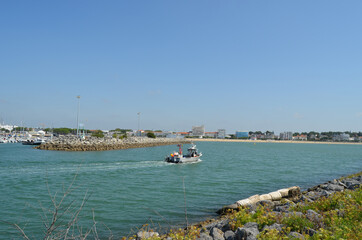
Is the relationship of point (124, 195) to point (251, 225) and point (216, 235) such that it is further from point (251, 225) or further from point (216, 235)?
point (251, 225)

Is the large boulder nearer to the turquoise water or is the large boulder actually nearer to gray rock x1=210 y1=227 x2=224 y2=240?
gray rock x1=210 y1=227 x2=224 y2=240

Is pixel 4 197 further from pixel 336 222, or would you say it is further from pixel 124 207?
pixel 336 222

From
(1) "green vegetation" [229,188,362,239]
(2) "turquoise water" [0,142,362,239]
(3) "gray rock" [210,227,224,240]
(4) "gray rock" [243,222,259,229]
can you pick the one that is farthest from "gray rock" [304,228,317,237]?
(2) "turquoise water" [0,142,362,239]

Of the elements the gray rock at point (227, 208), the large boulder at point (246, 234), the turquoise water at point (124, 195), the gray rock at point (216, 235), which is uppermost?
the large boulder at point (246, 234)

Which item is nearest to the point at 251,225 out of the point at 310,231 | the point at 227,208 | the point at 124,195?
the point at 310,231

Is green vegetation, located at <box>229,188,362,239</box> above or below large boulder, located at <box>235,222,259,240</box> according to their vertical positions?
above

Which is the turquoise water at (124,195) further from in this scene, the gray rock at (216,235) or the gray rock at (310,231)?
the gray rock at (310,231)

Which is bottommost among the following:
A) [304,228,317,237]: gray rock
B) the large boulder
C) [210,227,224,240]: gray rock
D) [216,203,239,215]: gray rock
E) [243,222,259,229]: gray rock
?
[216,203,239,215]: gray rock

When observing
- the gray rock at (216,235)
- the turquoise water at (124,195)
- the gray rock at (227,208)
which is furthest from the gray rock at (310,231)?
the gray rock at (227,208)

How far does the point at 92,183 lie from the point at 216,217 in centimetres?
1096

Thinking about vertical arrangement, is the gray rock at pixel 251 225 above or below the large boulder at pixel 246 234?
below

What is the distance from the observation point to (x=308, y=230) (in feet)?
19.9

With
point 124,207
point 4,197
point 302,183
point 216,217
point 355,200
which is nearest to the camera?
point 355,200

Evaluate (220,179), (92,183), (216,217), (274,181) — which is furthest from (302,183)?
(92,183)
